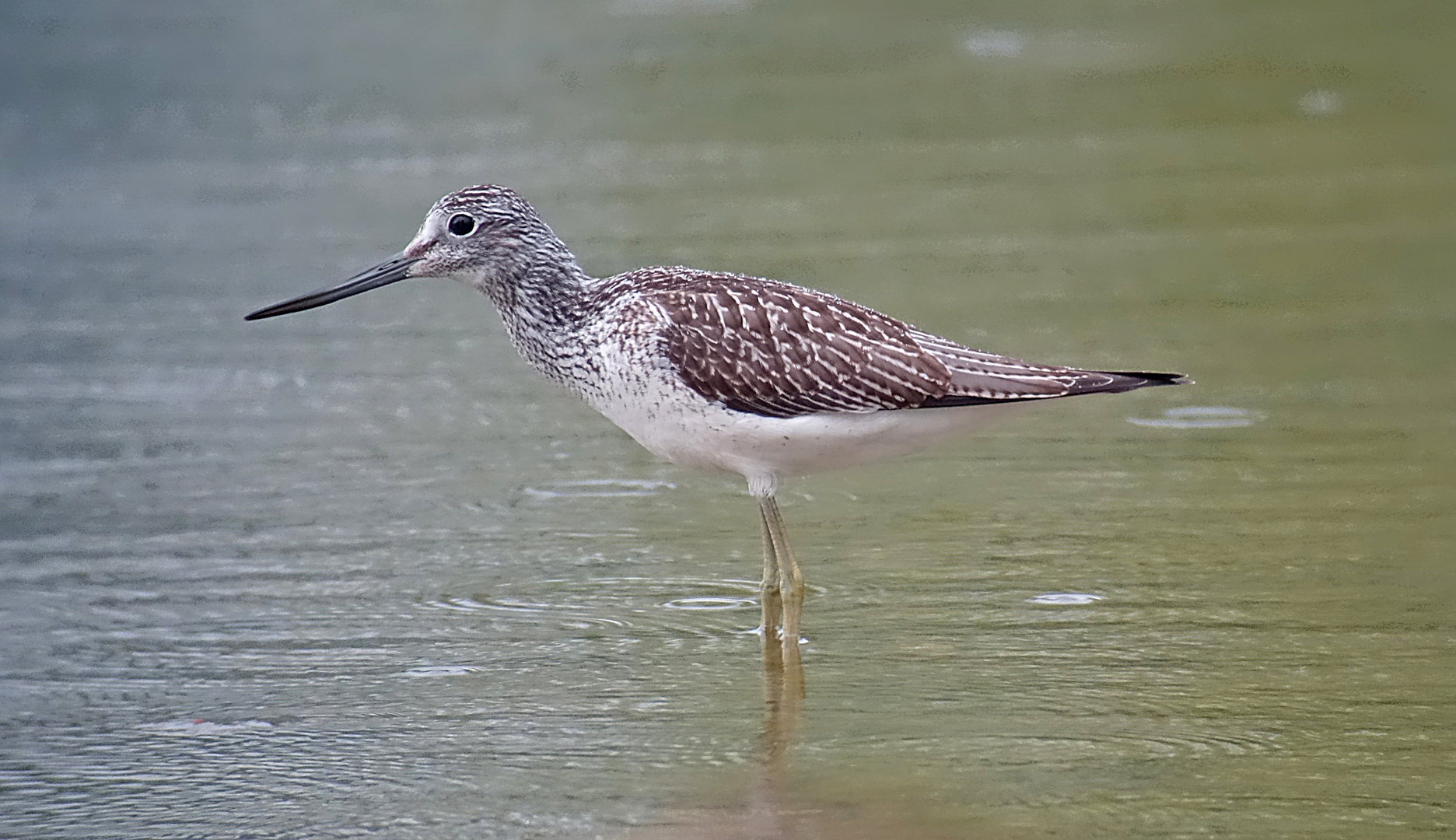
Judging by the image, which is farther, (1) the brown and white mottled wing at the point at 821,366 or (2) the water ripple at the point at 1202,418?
(2) the water ripple at the point at 1202,418

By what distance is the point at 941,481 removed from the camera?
7438 millimetres

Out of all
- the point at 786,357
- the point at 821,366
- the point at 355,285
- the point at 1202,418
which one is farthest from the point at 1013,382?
the point at 355,285

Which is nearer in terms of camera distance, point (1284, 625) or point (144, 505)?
point (1284, 625)

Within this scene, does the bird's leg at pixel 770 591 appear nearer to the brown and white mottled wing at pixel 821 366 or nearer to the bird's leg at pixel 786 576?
the bird's leg at pixel 786 576

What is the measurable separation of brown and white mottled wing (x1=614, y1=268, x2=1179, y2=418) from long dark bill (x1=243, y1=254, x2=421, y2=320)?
0.90 metres

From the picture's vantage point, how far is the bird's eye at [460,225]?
6.66 metres

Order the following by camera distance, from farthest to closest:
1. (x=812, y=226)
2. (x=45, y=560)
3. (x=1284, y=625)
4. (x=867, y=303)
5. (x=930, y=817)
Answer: (x=812, y=226) → (x=867, y=303) → (x=45, y=560) → (x=1284, y=625) → (x=930, y=817)

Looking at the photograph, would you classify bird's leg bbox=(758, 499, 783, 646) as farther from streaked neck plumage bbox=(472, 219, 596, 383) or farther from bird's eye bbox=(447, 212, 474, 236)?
bird's eye bbox=(447, 212, 474, 236)

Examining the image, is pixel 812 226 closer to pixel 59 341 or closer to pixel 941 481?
pixel 941 481

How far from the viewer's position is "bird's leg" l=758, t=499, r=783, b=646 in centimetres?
623

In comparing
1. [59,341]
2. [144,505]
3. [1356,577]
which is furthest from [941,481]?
[59,341]

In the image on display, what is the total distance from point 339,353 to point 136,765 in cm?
406

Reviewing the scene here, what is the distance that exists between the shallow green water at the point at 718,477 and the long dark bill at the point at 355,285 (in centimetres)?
91

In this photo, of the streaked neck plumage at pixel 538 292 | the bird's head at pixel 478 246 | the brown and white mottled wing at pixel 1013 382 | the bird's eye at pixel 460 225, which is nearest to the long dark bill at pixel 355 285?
the bird's head at pixel 478 246
